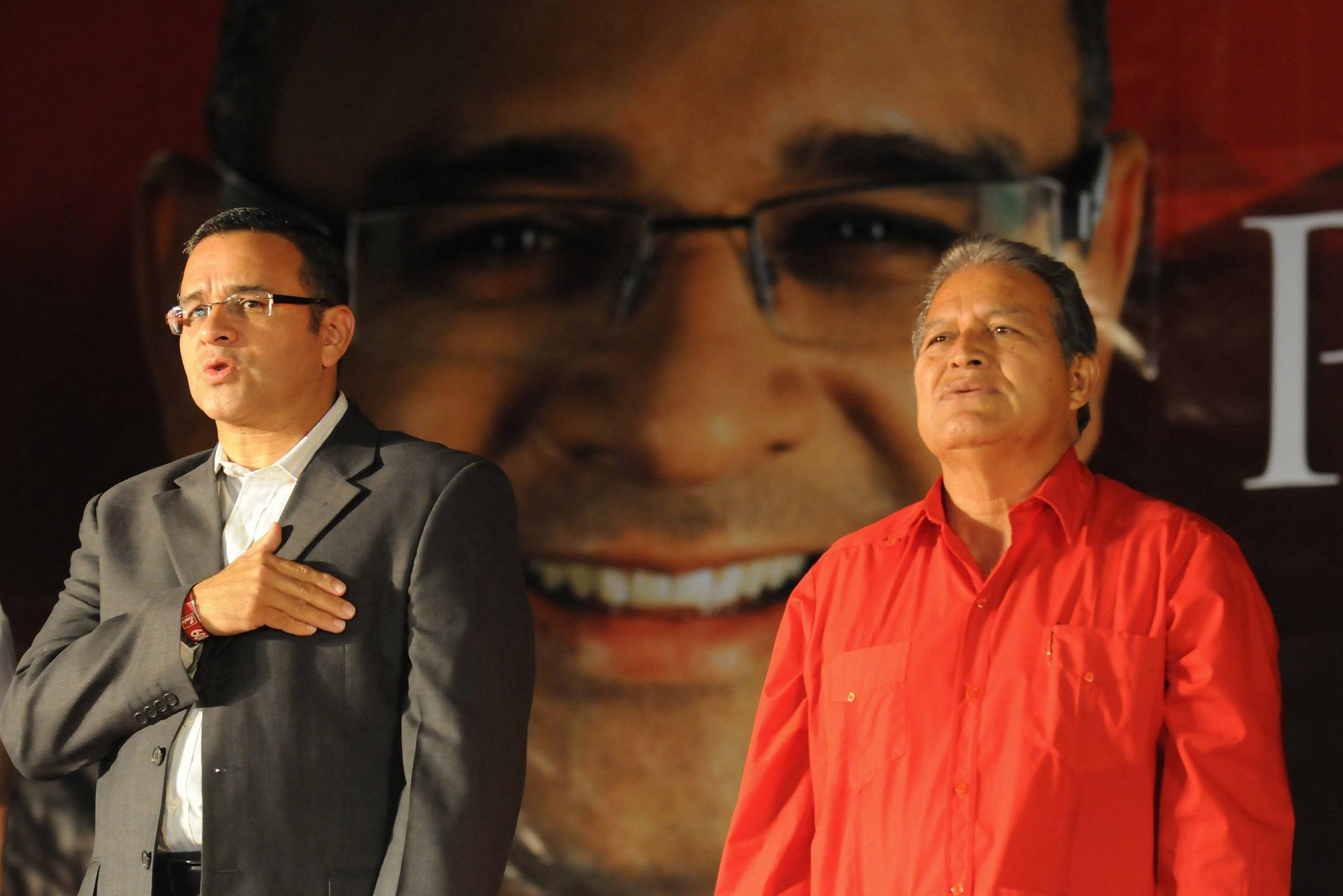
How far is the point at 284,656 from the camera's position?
77.4 inches

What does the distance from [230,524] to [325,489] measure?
0.55 ft

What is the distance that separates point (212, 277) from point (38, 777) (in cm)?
75

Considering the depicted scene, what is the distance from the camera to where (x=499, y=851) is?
1932 millimetres

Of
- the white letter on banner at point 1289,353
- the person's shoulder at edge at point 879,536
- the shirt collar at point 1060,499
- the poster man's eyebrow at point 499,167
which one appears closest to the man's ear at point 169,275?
the poster man's eyebrow at point 499,167

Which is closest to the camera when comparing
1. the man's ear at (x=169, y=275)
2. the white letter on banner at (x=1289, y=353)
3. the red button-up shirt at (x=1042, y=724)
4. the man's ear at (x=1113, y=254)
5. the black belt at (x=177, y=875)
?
the red button-up shirt at (x=1042, y=724)

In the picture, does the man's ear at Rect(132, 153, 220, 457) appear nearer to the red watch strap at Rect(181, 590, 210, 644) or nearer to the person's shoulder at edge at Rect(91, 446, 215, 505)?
the person's shoulder at edge at Rect(91, 446, 215, 505)

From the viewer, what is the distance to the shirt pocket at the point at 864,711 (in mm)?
1975

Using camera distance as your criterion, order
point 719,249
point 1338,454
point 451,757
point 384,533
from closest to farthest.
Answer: point 451,757 → point 384,533 → point 1338,454 → point 719,249

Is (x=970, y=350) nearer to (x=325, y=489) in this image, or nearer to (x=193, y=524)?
(x=325, y=489)

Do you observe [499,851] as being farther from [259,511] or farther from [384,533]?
[259,511]

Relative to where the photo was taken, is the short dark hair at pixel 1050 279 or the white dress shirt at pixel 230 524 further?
the short dark hair at pixel 1050 279

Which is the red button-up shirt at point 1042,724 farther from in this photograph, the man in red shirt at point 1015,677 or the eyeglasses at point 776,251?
the eyeglasses at point 776,251

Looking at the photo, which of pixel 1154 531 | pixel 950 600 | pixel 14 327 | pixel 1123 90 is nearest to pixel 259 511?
pixel 950 600

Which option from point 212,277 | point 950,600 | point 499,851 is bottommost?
point 499,851
